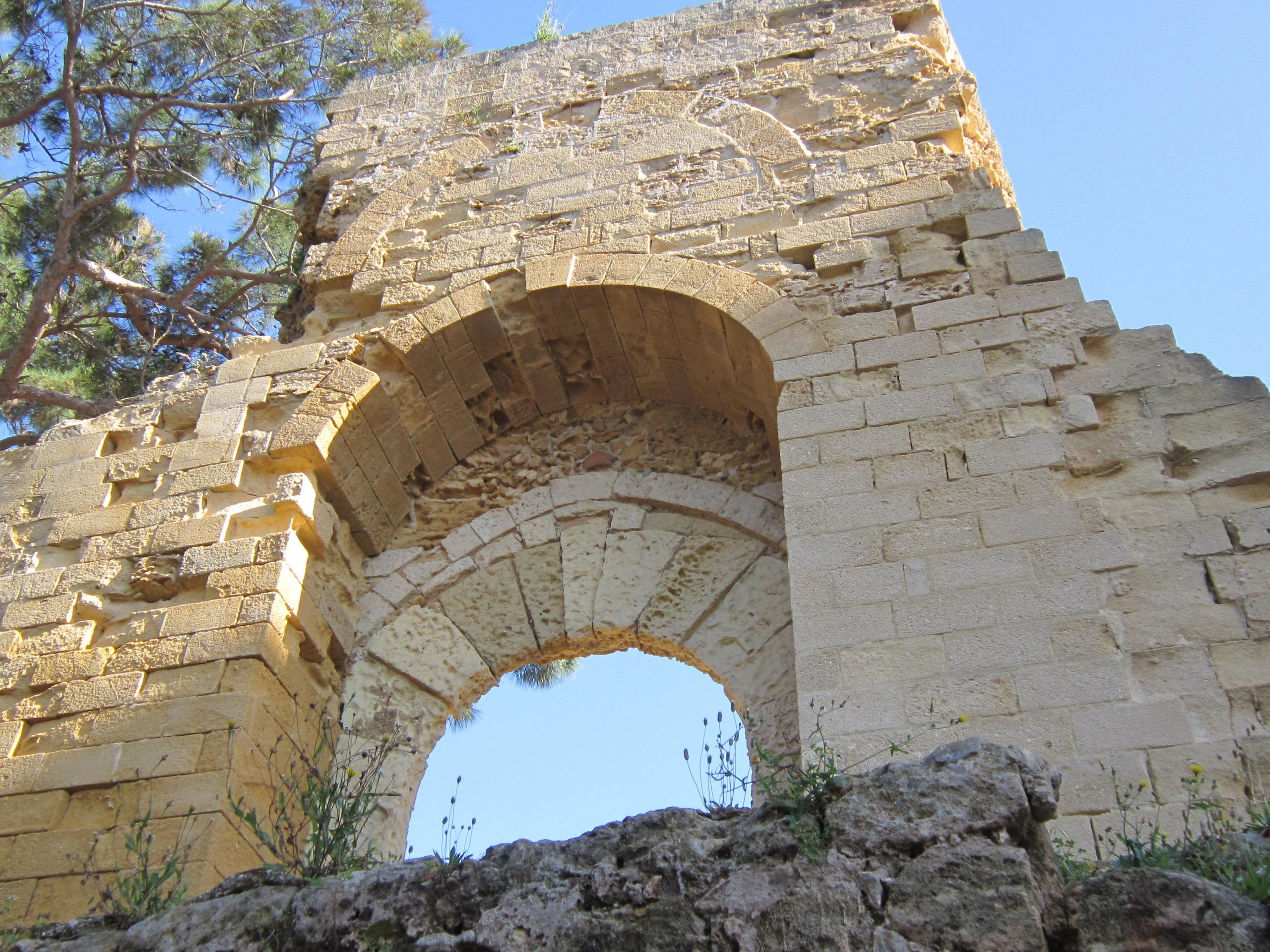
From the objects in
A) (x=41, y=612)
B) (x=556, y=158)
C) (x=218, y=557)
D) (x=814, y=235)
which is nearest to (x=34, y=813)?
(x=41, y=612)

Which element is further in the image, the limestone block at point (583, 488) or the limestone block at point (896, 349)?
the limestone block at point (583, 488)

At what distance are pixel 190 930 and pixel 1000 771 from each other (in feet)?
5.73

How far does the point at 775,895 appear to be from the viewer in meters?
2.44

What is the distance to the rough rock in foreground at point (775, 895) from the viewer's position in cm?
229

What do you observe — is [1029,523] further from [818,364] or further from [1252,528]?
[818,364]

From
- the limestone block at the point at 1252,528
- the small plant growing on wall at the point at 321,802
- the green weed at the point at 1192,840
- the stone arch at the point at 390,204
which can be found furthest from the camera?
the stone arch at the point at 390,204

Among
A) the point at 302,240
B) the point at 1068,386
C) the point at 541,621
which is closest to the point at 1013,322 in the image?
the point at 1068,386

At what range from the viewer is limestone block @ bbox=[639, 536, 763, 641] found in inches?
207

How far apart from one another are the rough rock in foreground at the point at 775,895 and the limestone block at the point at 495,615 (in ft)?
8.39

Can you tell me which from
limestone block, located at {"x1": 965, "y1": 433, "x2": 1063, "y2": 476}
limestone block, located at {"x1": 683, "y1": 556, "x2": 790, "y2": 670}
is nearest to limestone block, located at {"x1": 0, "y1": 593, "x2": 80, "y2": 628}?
limestone block, located at {"x1": 683, "y1": 556, "x2": 790, "y2": 670}

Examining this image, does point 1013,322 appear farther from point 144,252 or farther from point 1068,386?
point 144,252

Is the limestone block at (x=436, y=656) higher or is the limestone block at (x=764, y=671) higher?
the limestone block at (x=436, y=656)

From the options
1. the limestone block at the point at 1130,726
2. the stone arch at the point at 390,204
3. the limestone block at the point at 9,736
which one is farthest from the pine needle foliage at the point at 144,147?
the limestone block at the point at 1130,726

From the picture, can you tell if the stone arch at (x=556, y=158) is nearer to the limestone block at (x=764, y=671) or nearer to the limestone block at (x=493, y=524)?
the limestone block at (x=493, y=524)
